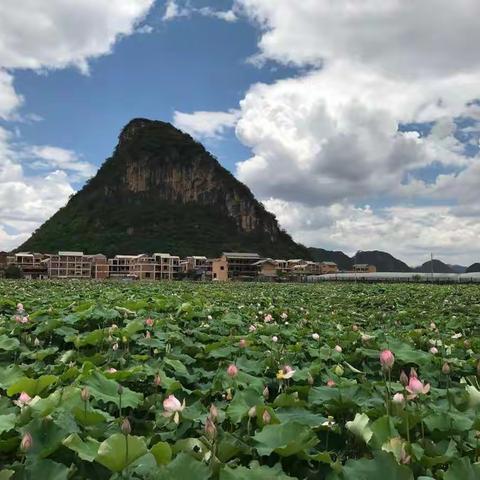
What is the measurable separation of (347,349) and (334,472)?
2.90m

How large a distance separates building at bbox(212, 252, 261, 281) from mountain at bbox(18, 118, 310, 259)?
28.6 metres

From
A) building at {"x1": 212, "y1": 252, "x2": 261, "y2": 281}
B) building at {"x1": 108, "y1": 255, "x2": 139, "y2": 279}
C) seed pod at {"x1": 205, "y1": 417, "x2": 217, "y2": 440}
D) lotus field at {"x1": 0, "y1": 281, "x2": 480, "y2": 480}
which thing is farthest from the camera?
building at {"x1": 108, "y1": 255, "x2": 139, "y2": 279}

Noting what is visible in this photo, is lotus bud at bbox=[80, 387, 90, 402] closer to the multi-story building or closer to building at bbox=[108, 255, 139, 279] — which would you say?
the multi-story building

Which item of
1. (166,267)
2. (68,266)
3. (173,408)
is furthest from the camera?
(166,267)

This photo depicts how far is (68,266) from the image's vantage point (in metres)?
98.9

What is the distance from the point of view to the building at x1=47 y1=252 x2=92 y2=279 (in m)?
97.4

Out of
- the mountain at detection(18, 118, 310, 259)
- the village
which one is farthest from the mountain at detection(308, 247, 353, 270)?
the village

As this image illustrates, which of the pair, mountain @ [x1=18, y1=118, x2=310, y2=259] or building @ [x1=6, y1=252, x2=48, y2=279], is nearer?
building @ [x1=6, y1=252, x2=48, y2=279]

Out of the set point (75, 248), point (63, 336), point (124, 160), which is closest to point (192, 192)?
point (124, 160)

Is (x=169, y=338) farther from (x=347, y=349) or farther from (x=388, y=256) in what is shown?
(x=388, y=256)

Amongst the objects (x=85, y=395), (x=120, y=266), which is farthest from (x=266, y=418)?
(x=120, y=266)

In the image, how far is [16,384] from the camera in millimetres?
2662

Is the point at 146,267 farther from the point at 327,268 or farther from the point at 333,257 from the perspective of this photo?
the point at 333,257

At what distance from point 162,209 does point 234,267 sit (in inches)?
2071
